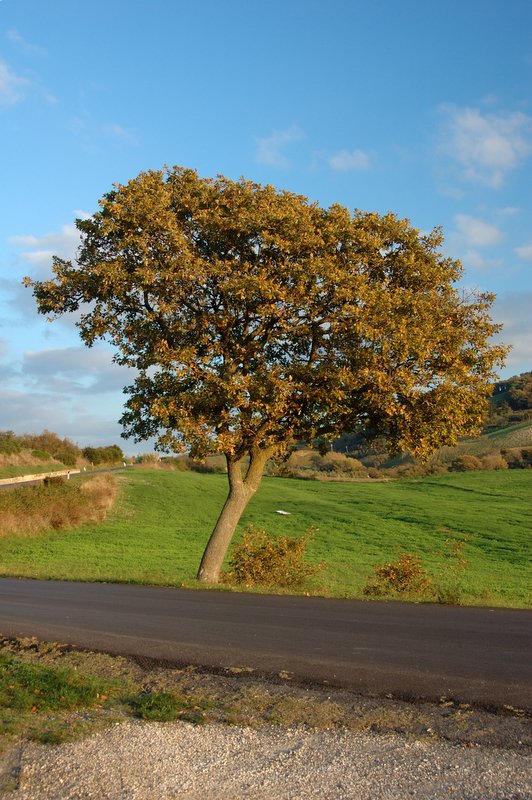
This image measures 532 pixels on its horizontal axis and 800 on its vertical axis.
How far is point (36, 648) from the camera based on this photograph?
10.8 metres

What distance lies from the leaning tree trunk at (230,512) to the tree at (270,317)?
0.58 metres

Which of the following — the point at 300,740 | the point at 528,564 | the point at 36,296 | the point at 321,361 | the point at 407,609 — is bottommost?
the point at 528,564

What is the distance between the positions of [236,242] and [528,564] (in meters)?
24.0

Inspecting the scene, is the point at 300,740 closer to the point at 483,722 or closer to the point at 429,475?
the point at 483,722

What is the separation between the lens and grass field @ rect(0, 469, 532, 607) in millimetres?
28547

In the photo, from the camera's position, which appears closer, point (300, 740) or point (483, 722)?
point (300, 740)

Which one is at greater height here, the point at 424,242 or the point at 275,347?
the point at 424,242

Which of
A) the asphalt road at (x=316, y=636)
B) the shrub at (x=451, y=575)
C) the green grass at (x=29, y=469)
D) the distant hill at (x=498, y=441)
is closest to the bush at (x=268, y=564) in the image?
the asphalt road at (x=316, y=636)

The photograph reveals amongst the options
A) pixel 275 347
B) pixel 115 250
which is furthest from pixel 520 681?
pixel 115 250

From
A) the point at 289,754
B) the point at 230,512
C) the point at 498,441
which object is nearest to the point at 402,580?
the point at 230,512

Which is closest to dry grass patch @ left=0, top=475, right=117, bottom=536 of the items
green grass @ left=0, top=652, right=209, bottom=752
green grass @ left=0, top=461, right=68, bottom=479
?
green grass @ left=0, top=461, right=68, bottom=479

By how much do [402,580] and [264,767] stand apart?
50.2 feet

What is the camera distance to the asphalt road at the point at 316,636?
8.58m

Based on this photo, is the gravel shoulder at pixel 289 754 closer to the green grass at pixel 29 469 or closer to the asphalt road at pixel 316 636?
the asphalt road at pixel 316 636
